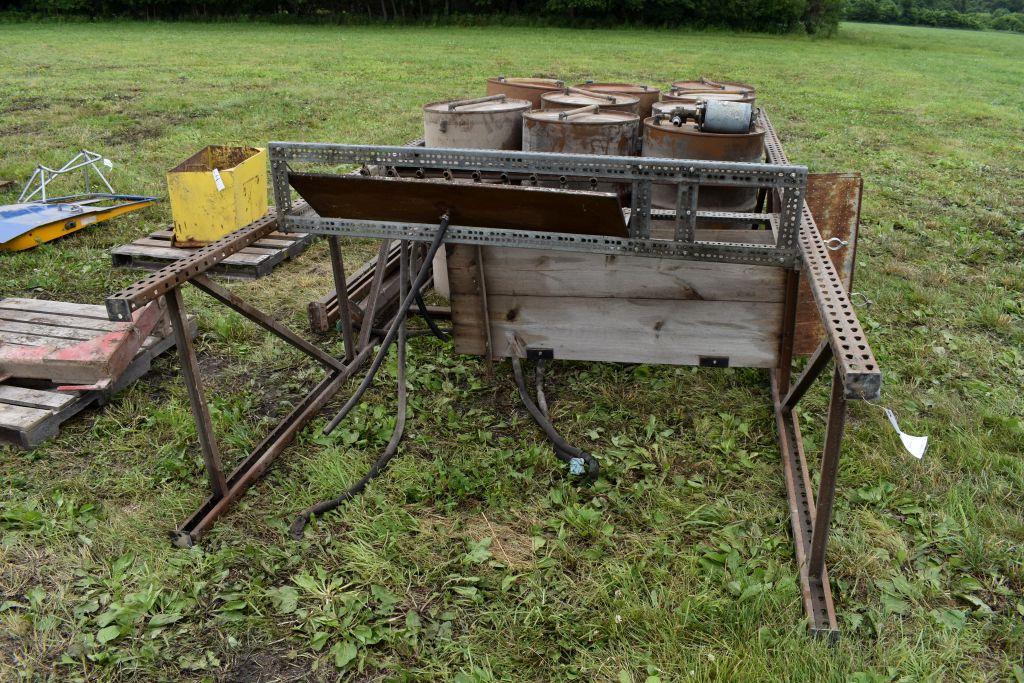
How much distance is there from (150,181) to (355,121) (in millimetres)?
3530

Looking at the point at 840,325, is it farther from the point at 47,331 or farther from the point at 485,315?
the point at 47,331

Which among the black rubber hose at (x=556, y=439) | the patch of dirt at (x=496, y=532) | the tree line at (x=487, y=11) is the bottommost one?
the patch of dirt at (x=496, y=532)

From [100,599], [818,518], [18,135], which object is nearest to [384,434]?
[100,599]

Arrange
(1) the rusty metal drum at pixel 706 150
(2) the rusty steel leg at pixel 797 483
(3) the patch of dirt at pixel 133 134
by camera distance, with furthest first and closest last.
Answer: (3) the patch of dirt at pixel 133 134
(1) the rusty metal drum at pixel 706 150
(2) the rusty steel leg at pixel 797 483

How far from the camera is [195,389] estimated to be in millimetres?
2861

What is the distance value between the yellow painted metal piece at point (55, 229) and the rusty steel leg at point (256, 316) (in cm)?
332

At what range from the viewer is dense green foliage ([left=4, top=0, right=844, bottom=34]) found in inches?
1141

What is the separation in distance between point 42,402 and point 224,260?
2.15 metres

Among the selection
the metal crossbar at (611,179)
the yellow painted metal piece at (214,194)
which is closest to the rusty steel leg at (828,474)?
the metal crossbar at (611,179)

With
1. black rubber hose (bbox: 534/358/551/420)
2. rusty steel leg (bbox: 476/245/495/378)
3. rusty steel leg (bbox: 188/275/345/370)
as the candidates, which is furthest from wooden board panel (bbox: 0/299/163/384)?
black rubber hose (bbox: 534/358/551/420)

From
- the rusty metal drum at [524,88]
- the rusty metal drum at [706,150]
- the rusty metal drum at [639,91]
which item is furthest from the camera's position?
the rusty metal drum at [524,88]

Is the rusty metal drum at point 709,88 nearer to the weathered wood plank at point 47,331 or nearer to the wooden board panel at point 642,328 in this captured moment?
the wooden board panel at point 642,328

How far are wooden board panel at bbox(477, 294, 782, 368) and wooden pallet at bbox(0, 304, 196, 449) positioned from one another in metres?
1.98

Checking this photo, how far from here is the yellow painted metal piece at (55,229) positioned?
5.63m
